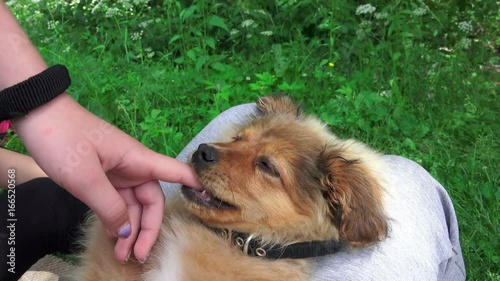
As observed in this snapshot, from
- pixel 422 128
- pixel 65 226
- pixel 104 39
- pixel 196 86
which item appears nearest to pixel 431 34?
pixel 422 128

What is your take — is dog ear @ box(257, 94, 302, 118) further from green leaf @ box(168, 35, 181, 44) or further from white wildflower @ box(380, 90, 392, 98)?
green leaf @ box(168, 35, 181, 44)

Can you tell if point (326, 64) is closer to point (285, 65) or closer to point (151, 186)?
point (285, 65)

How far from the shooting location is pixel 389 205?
2.27 m

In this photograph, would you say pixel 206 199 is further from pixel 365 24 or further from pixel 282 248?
pixel 365 24

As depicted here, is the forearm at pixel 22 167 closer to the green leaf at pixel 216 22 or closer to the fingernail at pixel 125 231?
the fingernail at pixel 125 231

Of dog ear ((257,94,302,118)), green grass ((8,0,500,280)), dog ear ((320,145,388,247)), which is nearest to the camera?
dog ear ((320,145,388,247))

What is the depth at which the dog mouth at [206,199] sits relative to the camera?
2.14m

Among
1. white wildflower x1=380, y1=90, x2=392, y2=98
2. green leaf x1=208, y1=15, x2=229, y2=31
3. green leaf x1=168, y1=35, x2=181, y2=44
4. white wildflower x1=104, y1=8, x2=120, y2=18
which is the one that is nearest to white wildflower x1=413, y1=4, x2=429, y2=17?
white wildflower x1=380, y1=90, x2=392, y2=98

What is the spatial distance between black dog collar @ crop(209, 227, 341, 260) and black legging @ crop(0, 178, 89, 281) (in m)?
0.78

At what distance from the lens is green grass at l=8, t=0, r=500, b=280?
158 inches

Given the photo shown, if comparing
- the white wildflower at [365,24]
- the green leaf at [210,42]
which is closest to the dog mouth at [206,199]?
the green leaf at [210,42]

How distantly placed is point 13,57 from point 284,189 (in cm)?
117

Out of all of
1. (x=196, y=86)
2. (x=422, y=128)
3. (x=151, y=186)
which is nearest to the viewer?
(x=151, y=186)

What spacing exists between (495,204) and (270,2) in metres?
3.40
